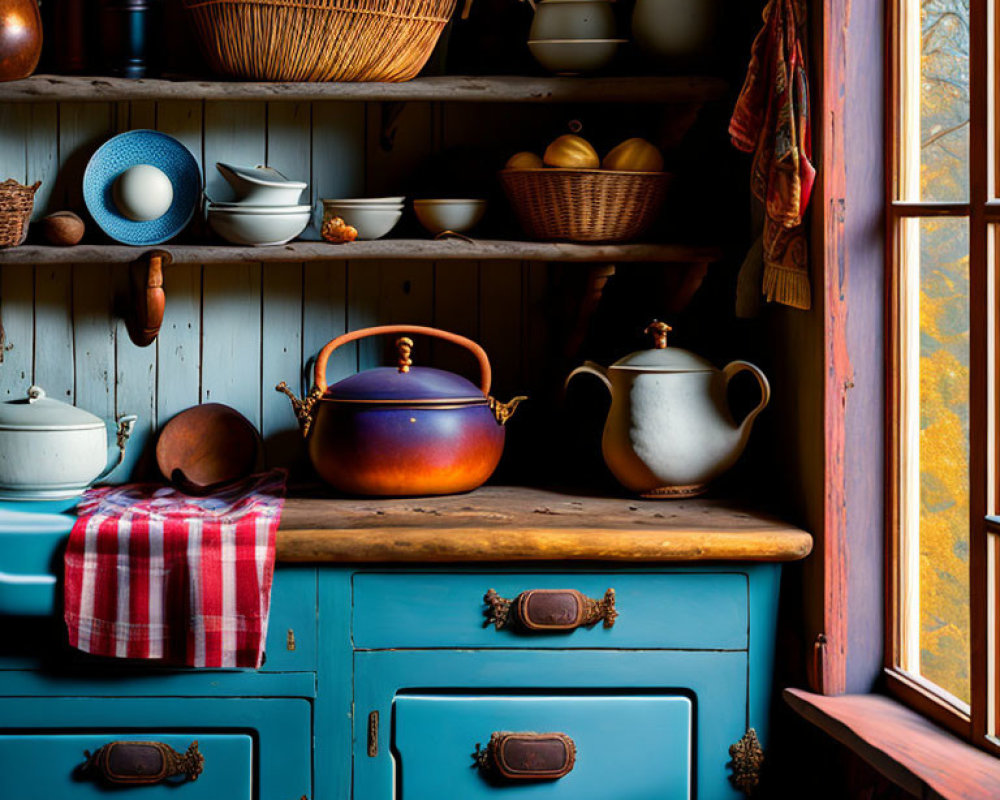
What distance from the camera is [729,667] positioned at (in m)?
2.08

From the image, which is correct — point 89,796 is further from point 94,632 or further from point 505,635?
point 505,635

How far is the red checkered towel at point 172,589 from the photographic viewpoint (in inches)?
78.8

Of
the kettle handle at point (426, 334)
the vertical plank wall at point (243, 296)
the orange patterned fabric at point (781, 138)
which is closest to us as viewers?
the orange patterned fabric at point (781, 138)

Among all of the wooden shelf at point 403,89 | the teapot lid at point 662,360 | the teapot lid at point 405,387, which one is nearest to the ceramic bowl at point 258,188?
the wooden shelf at point 403,89

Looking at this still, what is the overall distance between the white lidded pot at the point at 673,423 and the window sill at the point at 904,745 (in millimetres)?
457

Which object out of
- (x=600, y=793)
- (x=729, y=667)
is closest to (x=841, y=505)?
(x=729, y=667)

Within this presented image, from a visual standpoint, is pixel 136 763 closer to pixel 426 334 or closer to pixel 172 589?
pixel 172 589

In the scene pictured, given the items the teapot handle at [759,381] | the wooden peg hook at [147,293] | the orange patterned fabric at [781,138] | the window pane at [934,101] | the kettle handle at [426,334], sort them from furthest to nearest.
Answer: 1. the kettle handle at [426,334]
2. the wooden peg hook at [147,293]
3. the teapot handle at [759,381]
4. the orange patterned fabric at [781,138]
5. the window pane at [934,101]

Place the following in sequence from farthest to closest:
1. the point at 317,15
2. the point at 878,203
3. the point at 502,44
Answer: the point at 502,44 → the point at 317,15 → the point at 878,203

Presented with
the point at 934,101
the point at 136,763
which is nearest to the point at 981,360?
the point at 934,101

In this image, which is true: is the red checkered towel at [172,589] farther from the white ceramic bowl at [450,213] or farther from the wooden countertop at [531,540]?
the white ceramic bowl at [450,213]

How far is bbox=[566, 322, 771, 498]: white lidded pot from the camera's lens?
2.24 m

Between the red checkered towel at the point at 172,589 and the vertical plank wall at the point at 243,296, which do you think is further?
the vertical plank wall at the point at 243,296

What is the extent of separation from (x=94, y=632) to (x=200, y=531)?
0.24m
